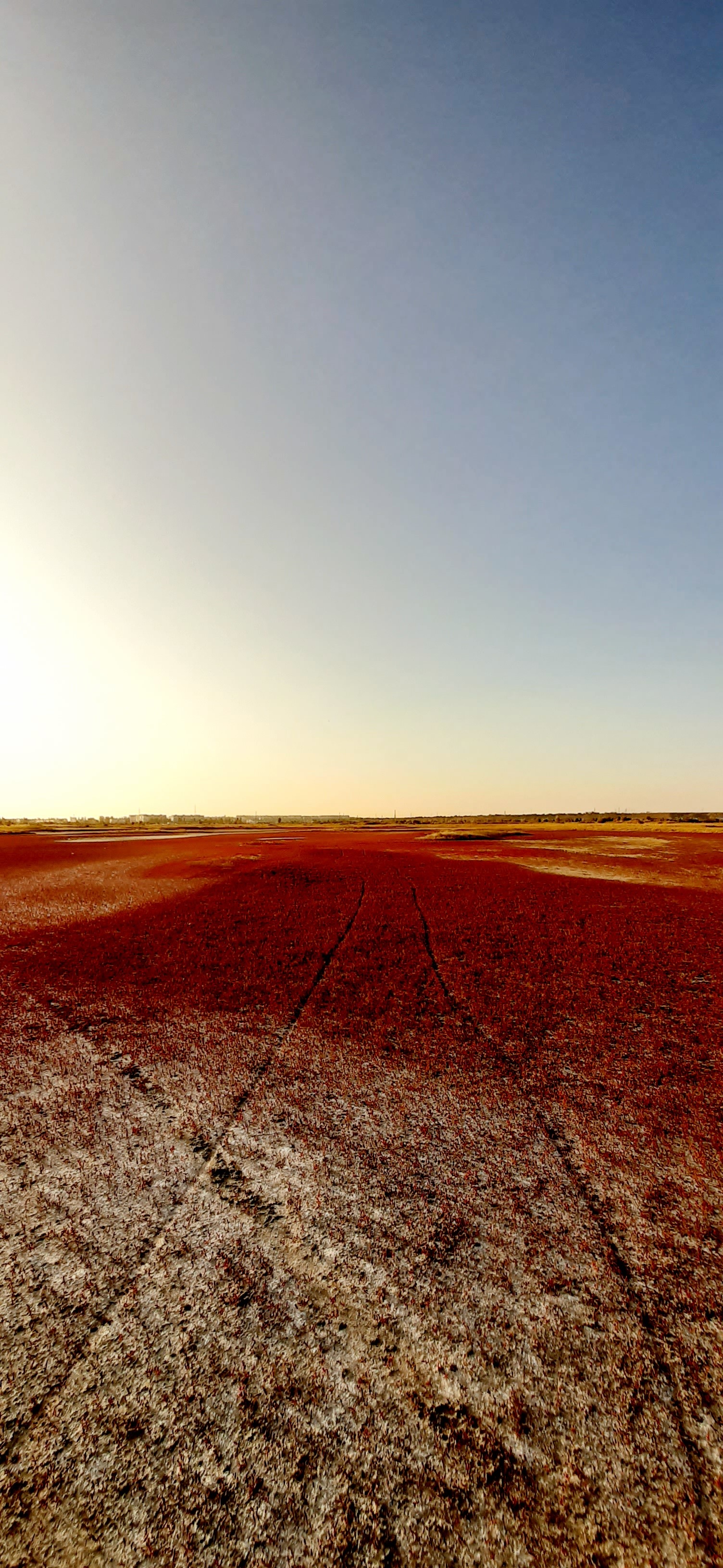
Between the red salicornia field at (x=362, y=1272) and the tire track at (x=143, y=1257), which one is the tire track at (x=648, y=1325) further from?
the tire track at (x=143, y=1257)

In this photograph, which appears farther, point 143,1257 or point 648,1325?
point 143,1257

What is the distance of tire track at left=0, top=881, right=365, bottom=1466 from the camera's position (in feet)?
7.54

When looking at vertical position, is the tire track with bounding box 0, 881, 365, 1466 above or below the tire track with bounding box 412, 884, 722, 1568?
above

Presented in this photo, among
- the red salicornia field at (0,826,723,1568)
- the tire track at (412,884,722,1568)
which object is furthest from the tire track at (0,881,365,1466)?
the tire track at (412,884,722,1568)

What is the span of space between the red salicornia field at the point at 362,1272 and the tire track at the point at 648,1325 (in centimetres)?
1

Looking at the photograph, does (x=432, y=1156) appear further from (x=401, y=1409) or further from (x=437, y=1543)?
(x=437, y=1543)

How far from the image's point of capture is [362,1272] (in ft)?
10.1

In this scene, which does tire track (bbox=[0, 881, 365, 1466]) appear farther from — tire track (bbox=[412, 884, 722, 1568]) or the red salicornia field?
tire track (bbox=[412, 884, 722, 1568])

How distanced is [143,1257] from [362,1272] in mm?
1215

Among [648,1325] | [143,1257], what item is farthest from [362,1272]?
[648,1325]

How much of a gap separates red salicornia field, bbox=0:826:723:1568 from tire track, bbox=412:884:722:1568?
0.04 ft

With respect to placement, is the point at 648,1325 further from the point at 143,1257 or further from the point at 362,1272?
the point at 143,1257

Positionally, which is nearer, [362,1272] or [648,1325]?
[648,1325]

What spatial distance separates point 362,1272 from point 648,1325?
142 centimetres
